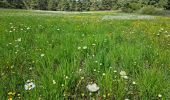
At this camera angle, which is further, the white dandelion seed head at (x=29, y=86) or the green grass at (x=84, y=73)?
the green grass at (x=84, y=73)

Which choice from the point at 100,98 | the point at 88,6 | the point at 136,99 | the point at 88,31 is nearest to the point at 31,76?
the point at 100,98

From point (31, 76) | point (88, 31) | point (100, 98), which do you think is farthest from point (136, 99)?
point (88, 31)

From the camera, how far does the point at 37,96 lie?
2.73 meters

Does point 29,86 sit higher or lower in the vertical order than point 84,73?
higher

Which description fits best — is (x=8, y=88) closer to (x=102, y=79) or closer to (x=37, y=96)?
(x=37, y=96)

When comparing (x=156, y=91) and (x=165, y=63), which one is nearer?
(x=156, y=91)

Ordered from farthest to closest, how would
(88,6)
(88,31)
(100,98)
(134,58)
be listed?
(88,6) < (88,31) < (134,58) < (100,98)

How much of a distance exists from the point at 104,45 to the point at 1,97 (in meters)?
2.67

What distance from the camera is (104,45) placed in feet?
16.4

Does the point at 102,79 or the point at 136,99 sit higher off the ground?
the point at 102,79

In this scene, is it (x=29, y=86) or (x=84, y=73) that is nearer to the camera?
(x=29, y=86)

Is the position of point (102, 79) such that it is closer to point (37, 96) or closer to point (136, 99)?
point (136, 99)

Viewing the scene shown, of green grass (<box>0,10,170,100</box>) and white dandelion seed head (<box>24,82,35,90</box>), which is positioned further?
green grass (<box>0,10,170,100</box>)

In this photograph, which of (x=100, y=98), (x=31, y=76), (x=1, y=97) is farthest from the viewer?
(x=31, y=76)
